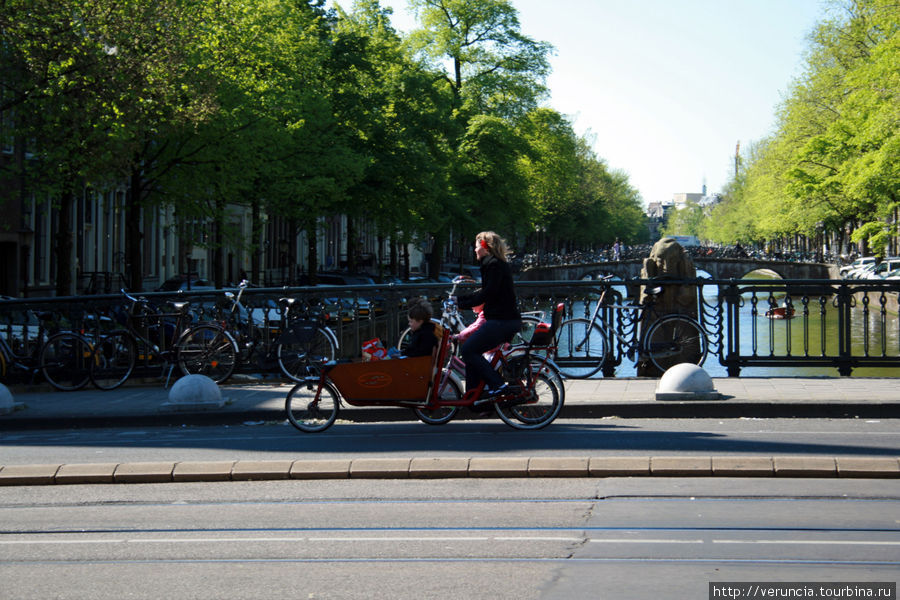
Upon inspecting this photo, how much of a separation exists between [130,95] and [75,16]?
7.39 feet

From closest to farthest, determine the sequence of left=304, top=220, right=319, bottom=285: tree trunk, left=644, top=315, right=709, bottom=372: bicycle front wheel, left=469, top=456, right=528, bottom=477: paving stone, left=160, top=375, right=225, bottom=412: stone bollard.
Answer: left=469, top=456, right=528, bottom=477: paving stone < left=160, top=375, right=225, bottom=412: stone bollard < left=644, top=315, right=709, bottom=372: bicycle front wheel < left=304, top=220, right=319, bottom=285: tree trunk

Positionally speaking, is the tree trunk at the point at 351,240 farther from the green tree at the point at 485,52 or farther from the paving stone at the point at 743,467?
the paving stone at the point at 743,467

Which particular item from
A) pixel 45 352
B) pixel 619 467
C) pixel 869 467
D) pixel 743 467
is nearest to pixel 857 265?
pixel 45 352

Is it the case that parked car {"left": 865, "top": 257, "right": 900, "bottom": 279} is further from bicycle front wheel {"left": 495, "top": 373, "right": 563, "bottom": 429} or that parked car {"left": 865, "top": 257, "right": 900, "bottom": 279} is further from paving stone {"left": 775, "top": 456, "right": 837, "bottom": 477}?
paving stone {"left": 775, "top": 456, "right": 837, "bottom": 477}

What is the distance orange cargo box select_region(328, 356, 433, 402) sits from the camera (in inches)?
412

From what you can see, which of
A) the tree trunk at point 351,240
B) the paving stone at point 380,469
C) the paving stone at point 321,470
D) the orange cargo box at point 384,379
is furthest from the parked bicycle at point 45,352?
the tree trunk at point 351,240

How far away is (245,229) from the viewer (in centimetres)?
6331

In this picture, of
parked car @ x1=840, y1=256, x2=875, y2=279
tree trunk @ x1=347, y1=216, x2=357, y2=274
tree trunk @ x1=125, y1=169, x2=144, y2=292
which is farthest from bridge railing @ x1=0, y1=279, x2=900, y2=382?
parked car @ x1=840, y1=256, x2=875, y2=279

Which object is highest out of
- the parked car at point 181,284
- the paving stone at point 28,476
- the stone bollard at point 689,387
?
the parked car at point 181,284

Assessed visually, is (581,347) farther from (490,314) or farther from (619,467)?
(619,467)

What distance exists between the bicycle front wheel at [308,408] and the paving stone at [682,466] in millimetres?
3686

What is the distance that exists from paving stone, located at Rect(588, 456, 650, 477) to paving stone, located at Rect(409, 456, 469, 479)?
0.91 meters

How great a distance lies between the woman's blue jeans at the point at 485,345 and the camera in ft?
33.6

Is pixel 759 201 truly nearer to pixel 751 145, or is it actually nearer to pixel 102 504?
pixel 751 145
